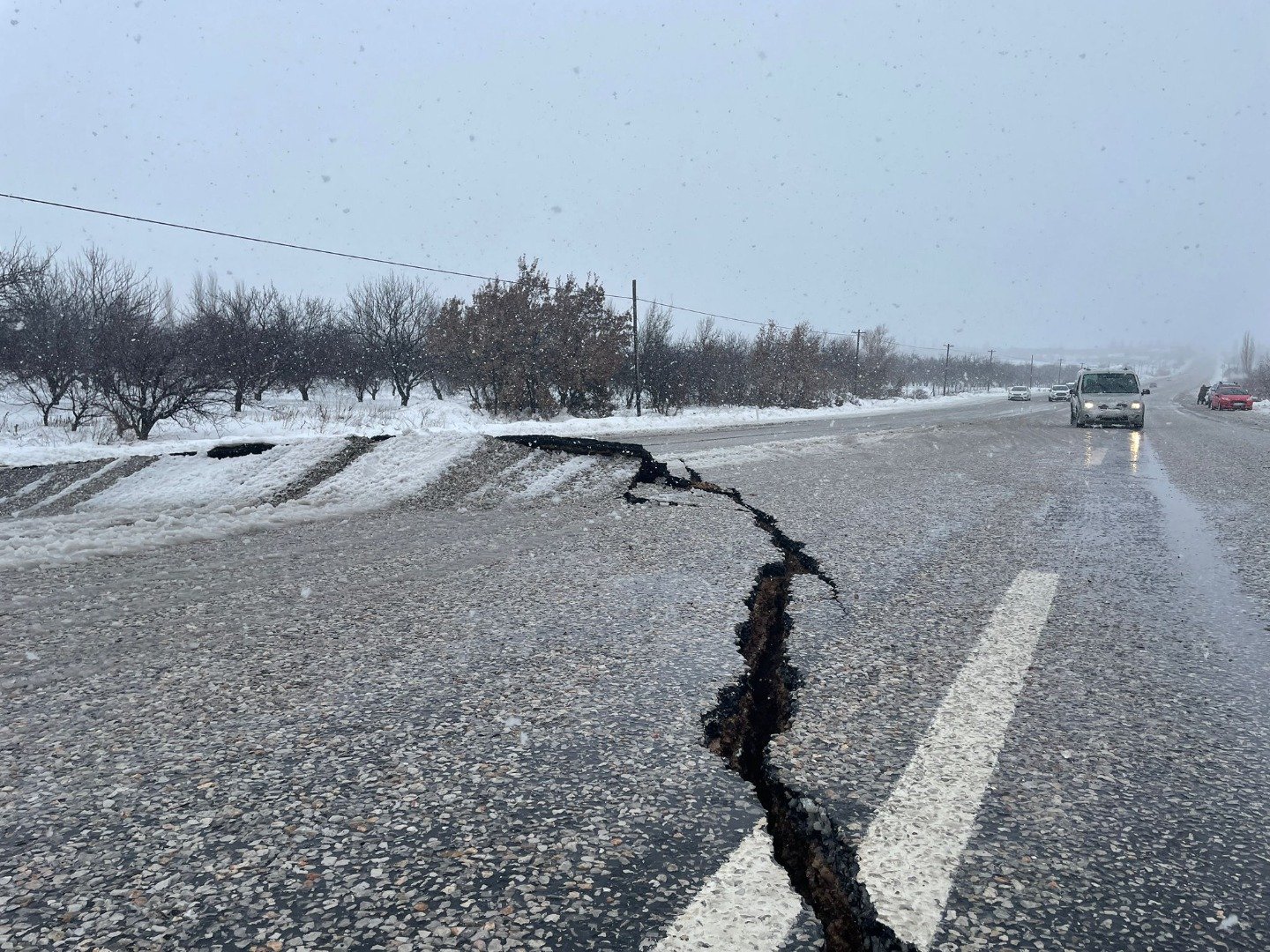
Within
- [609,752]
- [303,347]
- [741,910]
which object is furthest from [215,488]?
[303,347]

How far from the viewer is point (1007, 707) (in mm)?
2715

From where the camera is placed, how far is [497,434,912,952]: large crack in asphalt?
167 centimetres

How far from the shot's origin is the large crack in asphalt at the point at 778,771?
167 centimetres

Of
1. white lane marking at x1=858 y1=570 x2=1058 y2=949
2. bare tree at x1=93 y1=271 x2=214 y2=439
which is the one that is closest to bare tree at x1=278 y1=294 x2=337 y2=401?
bare tree at x1=93 y1=271 x2=214 y2=439

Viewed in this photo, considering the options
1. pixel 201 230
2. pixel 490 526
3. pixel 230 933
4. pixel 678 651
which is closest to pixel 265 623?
pixel 678 651

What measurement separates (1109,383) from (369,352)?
34.6 metres

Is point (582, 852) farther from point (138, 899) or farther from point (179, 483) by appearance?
point (179, 483)

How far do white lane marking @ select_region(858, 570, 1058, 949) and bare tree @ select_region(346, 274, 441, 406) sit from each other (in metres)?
39.7

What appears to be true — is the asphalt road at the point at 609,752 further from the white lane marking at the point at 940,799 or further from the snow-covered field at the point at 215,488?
the snow-covered field at the point at 215,488

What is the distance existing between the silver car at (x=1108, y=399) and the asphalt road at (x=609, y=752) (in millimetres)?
16247

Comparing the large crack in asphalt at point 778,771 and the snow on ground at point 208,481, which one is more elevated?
the snow on ground at point 208,481

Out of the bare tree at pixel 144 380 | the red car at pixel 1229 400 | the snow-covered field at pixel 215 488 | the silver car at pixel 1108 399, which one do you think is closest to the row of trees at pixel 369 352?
the bare tree at pixel 144 380

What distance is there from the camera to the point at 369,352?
41531 mm

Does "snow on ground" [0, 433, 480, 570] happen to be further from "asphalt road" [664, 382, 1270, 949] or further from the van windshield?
the van windshield
